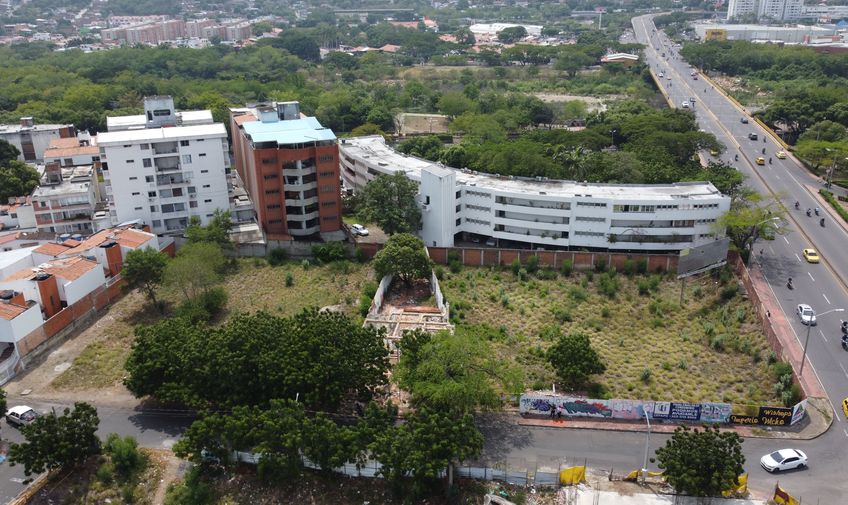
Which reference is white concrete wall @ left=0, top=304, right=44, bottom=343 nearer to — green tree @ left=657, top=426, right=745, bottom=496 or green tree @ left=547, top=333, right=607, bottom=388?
green tree @ left=547, top=333, right=607, bottom=388

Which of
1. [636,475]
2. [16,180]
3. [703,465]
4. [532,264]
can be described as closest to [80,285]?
[16,180]

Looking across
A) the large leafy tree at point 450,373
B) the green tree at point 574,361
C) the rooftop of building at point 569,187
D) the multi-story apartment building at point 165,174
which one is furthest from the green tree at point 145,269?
the green tree at point 574,361

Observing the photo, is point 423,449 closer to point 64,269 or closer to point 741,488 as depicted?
point 741,488

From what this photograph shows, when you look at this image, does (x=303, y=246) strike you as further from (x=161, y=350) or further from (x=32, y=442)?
(x=32, y=442)

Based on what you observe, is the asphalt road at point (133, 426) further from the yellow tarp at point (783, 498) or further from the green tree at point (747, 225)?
the green tree at point (747, 225)

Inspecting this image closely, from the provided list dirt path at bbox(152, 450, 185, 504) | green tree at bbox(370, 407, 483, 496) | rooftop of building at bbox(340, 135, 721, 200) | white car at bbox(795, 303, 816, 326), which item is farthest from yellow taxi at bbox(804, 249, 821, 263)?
dirt path at bbox(152, 450, 185, 504)

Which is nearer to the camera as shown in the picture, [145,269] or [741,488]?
[741,488]
